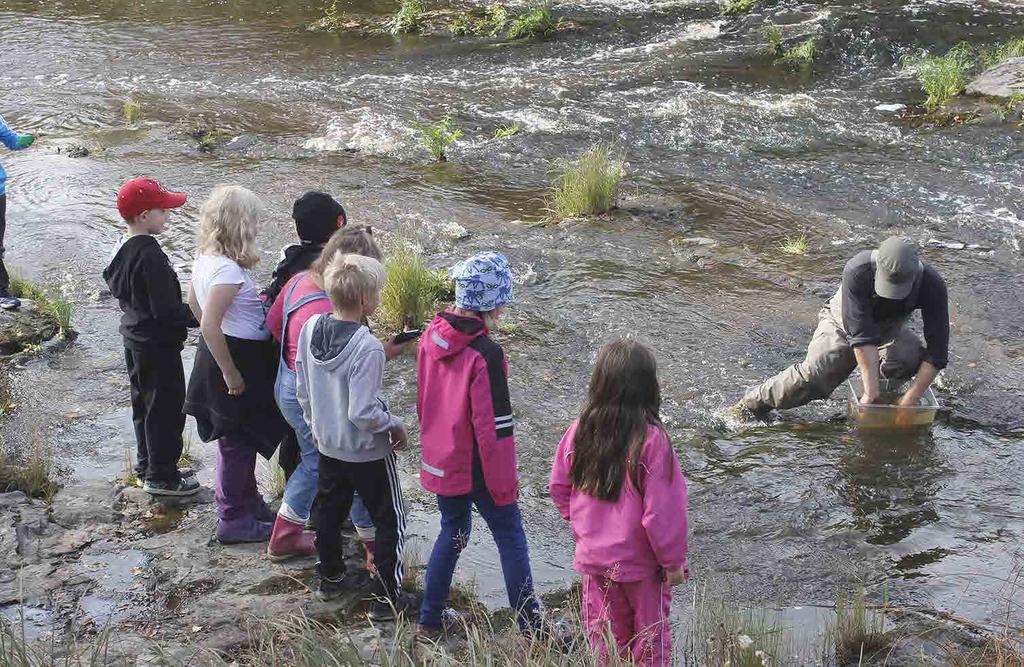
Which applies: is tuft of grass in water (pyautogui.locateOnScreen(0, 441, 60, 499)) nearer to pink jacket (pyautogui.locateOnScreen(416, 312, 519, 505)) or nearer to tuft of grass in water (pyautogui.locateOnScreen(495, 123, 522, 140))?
pink jacket (pyautogui.locateOnScreen(416, 312, 519, 505))

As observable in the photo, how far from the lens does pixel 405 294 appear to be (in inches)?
307

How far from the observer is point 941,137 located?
37.1ft

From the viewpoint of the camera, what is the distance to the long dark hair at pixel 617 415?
12.5 feet

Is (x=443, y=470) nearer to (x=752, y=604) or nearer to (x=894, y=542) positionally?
(x=752, y=604)

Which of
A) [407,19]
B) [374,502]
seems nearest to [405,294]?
[374,502]

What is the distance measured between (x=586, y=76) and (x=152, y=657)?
36.5 feet

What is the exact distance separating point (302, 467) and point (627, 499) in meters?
1.74

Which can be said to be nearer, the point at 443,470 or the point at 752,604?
the point at 443,470

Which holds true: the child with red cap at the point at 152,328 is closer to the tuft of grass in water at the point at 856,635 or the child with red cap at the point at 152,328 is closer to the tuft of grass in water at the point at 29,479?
the tuft of grass in water at the point at 29,479

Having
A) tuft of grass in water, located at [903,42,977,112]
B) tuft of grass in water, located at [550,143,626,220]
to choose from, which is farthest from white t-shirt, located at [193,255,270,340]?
tuft of grass in water, located at [903,42,977,112]

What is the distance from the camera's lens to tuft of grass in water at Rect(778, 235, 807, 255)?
359 inches

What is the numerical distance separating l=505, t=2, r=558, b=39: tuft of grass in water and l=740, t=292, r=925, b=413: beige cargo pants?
10.1 m

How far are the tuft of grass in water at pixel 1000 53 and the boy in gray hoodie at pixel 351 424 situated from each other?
11063 millimetres

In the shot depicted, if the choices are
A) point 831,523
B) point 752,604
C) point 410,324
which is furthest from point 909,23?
point 752,604
